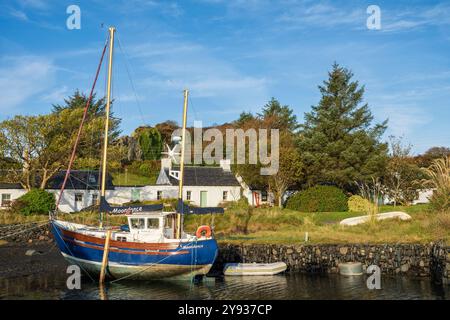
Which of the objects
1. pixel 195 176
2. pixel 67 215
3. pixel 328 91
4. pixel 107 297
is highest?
pixel 328 91

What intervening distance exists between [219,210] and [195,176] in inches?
1306

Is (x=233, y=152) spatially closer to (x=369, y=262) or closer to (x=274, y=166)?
(x=274, y=166)

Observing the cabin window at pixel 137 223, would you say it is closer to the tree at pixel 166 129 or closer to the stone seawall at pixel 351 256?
the stone seawall at pixel 351 256

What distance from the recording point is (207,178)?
6044cm

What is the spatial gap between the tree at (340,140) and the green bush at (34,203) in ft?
97.1

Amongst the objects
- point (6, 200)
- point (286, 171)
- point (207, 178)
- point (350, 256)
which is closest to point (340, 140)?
point (286, 171)

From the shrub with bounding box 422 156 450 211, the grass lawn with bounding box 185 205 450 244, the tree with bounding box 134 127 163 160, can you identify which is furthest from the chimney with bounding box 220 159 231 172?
the shrub with bounding box 422 156 450 211

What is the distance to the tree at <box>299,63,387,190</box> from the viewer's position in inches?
2174

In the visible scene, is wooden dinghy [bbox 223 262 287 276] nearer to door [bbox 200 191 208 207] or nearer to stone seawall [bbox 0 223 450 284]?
stone seawall [bbox 0 223 450 284]

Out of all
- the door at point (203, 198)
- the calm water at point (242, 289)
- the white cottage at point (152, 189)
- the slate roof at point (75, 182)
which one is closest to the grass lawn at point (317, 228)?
the calm water at point (242, 289)

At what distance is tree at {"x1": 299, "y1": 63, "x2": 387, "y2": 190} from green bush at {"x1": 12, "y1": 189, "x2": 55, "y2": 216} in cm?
2960

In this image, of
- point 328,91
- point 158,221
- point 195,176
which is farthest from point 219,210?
point 328,91

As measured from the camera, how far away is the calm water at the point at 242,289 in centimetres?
2200

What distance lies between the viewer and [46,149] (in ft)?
162
